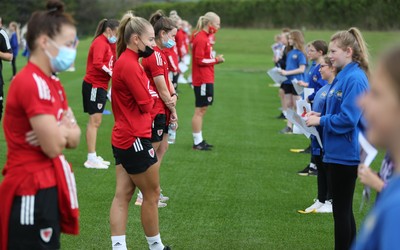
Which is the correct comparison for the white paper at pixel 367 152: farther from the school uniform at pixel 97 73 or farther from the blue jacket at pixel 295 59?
the blue jacket at pixel 295 59

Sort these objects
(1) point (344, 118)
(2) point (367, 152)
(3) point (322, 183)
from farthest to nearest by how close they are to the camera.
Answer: (3) point (322, 183) → (1) point (344, 118) → (2) point (367, 152)

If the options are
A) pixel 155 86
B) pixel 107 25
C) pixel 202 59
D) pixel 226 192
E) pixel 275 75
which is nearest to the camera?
pixel 155 86

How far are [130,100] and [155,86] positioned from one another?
216 cm

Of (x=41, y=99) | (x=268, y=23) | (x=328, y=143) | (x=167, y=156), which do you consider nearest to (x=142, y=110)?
(x=328, y=143)

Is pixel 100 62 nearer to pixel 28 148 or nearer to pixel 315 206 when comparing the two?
pixel 315 206

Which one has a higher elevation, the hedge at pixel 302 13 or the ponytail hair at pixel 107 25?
the ponytail hair at pixel 107 25

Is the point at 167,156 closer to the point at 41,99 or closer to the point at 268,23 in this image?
the point at 41,99

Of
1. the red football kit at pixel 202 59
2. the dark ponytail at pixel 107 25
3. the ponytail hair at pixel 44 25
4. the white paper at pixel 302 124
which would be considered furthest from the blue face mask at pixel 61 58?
the red football kit at pixel 202 59

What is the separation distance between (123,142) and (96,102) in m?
4.93

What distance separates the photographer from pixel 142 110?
619cm

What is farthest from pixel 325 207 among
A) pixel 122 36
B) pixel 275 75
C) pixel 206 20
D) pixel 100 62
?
pixel 275 75

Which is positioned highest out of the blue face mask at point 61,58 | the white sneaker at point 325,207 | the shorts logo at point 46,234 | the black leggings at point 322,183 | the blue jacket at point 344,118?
the blue face mask at point 61,58

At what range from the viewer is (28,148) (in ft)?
14.1

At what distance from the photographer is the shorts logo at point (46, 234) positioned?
4395 millimetres
